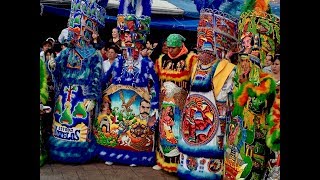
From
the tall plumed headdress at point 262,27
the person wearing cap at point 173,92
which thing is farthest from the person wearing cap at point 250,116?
the person wearing cap at point 173,92

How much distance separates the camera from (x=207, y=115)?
3.79 m

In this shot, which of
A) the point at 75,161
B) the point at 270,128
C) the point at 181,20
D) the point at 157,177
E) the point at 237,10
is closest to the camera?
the point at 270,128

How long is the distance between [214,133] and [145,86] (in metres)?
1.05

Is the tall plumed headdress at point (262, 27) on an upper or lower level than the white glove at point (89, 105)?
upper

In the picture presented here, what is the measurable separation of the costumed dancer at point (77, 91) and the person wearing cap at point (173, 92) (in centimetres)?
75

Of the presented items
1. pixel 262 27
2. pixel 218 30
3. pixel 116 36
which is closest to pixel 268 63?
pixel 262 27

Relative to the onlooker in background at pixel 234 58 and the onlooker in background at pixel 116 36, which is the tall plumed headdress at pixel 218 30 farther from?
the onlooker in background at pixel 116 36

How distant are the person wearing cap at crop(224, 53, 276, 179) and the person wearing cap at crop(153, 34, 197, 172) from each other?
82 centimetres

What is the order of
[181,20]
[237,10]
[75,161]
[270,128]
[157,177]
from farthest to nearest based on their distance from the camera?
[181,20], [75,161], [157,177], [237,10], [270,128]

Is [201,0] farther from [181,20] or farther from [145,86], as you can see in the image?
[181,20]

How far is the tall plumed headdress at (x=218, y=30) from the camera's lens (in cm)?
376

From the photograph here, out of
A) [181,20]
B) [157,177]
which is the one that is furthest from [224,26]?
[181,20]

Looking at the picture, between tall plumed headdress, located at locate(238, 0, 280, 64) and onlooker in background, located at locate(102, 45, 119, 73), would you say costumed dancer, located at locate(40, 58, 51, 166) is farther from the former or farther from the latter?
Result: tall plumed headdress, located at locate(238, 0, 280, 64)

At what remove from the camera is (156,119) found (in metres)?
4.52
